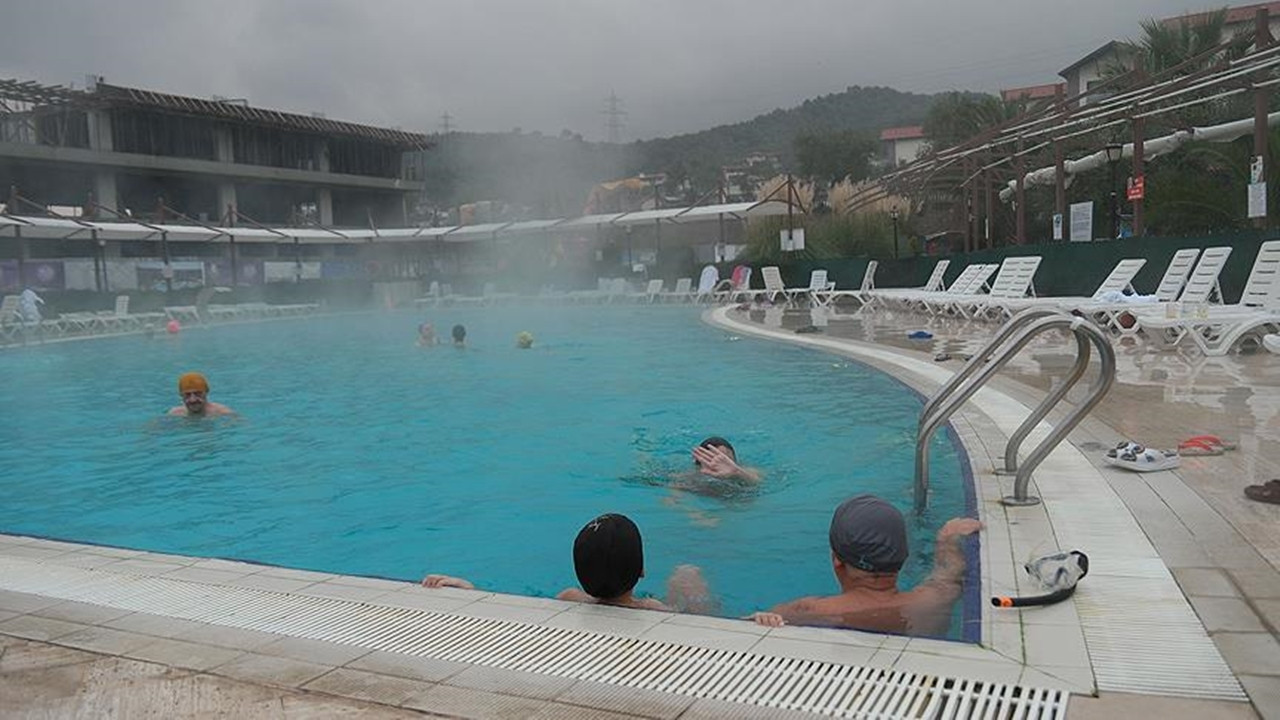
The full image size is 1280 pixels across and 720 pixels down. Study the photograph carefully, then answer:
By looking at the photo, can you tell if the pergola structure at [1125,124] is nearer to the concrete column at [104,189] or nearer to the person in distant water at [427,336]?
the person in distant water at [427,336]

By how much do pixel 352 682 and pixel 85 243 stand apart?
35.0 meters

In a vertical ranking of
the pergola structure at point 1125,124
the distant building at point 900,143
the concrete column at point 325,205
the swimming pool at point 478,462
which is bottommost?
the swimming pool at point 478,462

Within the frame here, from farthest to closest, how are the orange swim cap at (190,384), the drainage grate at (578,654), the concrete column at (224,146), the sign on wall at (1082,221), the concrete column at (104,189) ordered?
the concrete column at (224,146), the concrete column at (104,189), the sign on wall at (1082,221), the orange swim cap at (190,384), the drainage grate at (578,654)

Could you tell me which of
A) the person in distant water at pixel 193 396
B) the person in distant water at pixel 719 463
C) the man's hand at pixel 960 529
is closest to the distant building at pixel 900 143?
the person in distant water at pixel 193 396

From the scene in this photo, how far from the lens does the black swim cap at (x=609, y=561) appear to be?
114 inches

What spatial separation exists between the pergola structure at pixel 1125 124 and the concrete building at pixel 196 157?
92.4 feet

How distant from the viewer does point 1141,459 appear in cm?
414

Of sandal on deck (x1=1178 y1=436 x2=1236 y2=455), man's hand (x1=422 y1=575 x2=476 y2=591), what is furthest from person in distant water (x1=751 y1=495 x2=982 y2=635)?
sandal on deck (x1=1178 y1=436 x2=1236 y2=455)

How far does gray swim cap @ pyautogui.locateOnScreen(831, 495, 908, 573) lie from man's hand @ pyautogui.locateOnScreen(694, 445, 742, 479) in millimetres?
2398

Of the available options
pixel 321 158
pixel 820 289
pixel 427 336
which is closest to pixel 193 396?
pixel 427 336

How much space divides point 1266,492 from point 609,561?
2.44 metres

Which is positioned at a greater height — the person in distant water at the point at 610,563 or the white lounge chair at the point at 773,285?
the white lounge chair at the point at 773,285

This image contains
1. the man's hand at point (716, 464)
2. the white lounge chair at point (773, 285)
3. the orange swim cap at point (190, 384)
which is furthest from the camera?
the white lounge chair at point (773, 285)

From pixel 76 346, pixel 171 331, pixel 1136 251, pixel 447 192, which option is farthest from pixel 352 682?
pixel 447 192
